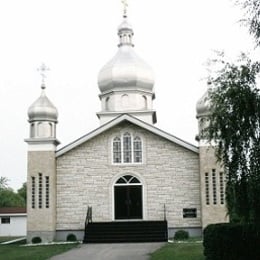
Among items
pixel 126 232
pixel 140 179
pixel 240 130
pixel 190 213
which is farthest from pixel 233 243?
pixel 140 179

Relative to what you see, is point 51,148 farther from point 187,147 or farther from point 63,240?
point 187,147

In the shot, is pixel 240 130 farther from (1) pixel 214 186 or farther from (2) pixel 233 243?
(1) pixel 214 186

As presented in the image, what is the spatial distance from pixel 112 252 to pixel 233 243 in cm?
661

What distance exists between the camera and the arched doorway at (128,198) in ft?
93.0

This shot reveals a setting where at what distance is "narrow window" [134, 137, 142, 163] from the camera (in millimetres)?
28734

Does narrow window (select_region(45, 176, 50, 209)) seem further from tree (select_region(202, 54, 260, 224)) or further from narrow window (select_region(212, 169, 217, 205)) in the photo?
tree (select_region(202, 54, 260, 224))

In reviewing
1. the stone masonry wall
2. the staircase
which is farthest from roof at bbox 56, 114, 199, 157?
the staircase

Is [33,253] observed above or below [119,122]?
below

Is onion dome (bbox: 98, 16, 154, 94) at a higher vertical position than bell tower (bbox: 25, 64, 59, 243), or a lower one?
higher

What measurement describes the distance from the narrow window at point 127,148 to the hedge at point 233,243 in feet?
44.2

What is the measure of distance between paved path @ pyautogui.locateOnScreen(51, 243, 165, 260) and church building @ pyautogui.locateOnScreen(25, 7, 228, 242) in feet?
14.3

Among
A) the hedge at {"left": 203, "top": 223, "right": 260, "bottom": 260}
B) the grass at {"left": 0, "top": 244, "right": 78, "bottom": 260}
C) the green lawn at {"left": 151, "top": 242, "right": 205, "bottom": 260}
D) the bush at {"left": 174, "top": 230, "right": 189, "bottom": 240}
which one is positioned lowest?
the grass at {"left": 0, "top": 244, "right": 78, "bottom": 260}

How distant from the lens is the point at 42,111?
28781 mm

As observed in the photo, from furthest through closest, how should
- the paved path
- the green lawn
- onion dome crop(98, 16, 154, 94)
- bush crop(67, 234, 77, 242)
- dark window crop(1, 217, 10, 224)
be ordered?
dark window crop(1, 217, 10, 224), onion dome crop(98, 16, 154, 94), bush crop(67, 234, 77, 242), the paved path, the green lawn
